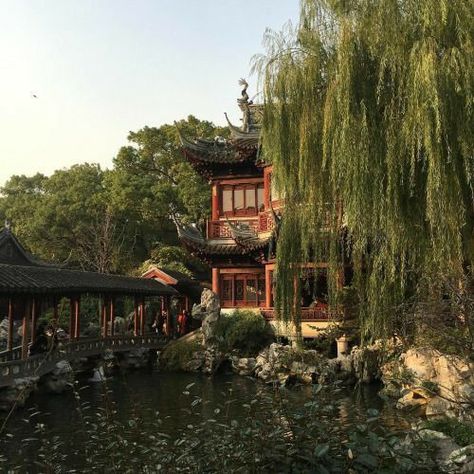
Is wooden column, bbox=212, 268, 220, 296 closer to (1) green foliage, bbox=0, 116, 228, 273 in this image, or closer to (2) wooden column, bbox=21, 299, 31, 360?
(1) green foliage, bbox=0, 116, 228, 273

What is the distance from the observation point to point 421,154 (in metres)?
6.14

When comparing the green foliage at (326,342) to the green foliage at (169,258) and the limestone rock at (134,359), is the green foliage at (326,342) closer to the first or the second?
the limestone rock at (134,359)

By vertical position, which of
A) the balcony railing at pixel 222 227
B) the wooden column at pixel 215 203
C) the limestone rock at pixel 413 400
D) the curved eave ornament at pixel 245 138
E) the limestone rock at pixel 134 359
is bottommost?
the limestone rock at pixel 134 359

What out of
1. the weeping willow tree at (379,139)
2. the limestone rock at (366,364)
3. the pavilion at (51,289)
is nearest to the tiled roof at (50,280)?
the pavilion at (51,289)

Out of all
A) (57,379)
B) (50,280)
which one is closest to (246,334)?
(57,379)

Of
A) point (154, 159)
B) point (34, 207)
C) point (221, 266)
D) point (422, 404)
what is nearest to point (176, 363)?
point (221, 266)

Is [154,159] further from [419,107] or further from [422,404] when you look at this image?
[419,107]

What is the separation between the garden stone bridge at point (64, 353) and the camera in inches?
416

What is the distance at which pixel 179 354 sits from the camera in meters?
16.5

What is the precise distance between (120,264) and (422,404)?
67.5 ft

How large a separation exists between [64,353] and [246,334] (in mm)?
4907

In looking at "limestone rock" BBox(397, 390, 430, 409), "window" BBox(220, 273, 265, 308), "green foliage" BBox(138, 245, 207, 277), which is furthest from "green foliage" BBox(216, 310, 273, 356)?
"green foliage" BBox(138, 245, 207, 277)

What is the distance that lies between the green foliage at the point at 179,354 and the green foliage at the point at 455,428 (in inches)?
368

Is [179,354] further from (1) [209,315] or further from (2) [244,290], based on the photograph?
(2) [244,290]
